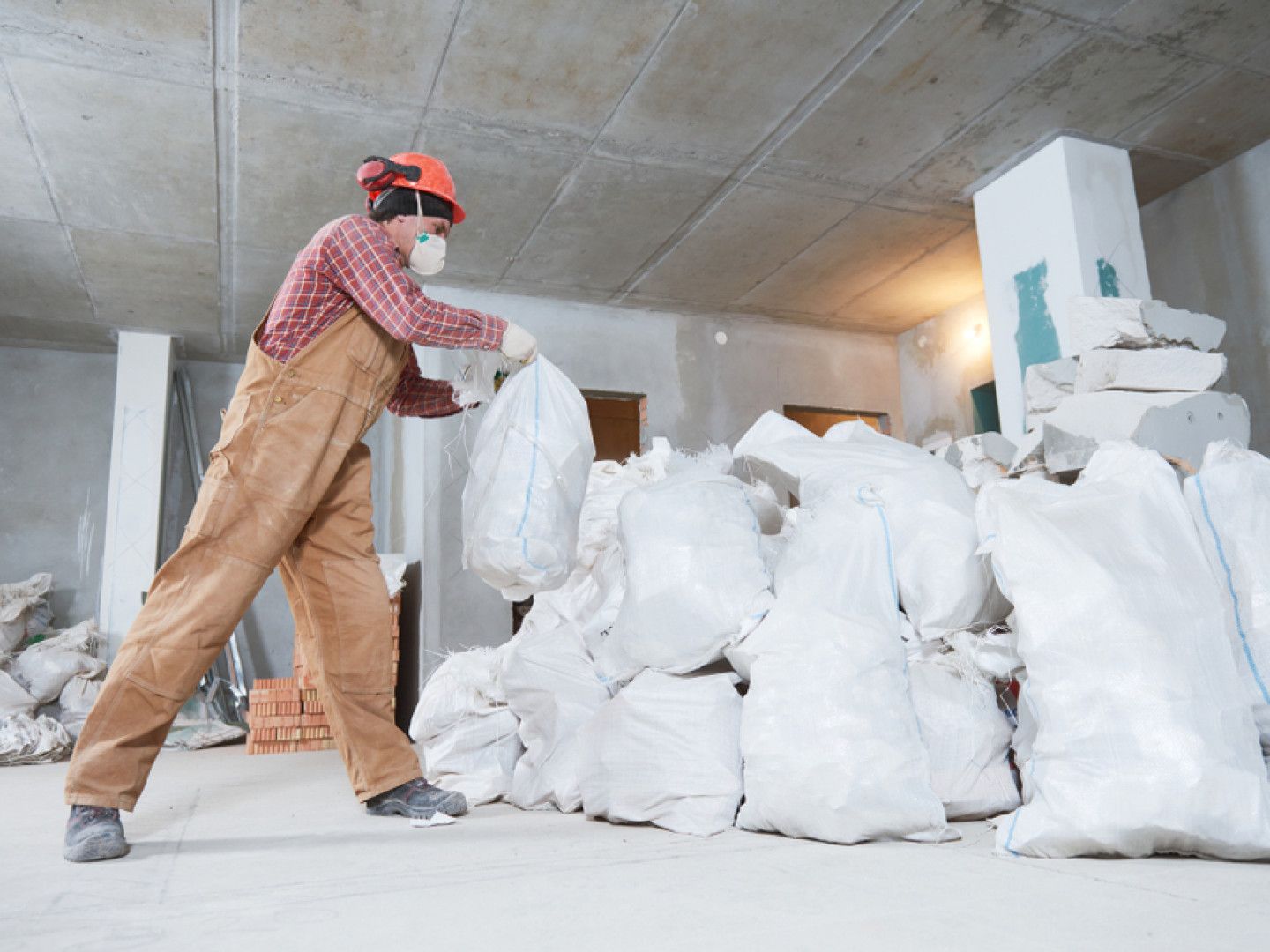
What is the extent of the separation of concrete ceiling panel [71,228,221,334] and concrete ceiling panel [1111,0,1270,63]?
4021mm

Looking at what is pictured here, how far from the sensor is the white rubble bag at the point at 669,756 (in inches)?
63.4

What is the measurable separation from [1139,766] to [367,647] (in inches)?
56.1

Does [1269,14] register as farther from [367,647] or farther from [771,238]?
[367,647]

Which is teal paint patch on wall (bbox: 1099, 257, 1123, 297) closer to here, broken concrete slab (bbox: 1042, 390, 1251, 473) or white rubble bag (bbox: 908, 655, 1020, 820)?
broken concrete slab (bbox: 1042, 390, 1251, 473)

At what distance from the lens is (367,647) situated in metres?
1.89

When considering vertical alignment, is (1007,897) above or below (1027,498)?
below

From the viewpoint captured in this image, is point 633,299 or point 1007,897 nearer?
point 1007,897

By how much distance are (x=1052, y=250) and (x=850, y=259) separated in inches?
50.7

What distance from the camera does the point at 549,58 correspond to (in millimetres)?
3088

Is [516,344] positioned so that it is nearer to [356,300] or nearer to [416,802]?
[356,300]

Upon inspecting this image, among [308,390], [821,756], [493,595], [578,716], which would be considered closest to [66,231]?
[493,595]

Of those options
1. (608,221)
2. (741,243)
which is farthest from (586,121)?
(741,243)

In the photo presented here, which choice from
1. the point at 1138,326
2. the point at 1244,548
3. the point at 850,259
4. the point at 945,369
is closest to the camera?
the point at 1244,548

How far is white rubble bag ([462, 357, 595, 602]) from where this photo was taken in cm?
184
